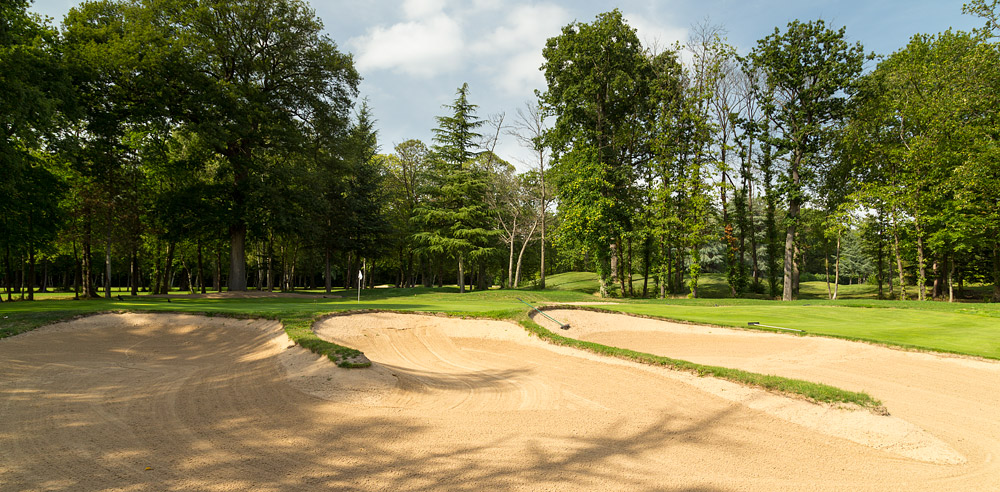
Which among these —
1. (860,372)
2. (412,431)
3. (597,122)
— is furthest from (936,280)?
(412,431)

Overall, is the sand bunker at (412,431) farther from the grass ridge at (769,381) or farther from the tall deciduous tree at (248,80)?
the tall deciduous tree at (248,80)

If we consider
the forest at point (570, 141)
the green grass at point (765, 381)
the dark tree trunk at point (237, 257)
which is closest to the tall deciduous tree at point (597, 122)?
the forest at point (570, 141)

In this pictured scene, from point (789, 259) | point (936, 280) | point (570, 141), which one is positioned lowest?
point (936, 280)

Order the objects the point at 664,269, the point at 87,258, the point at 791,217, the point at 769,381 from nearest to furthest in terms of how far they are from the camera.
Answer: the point at 769,381 < the point at 87,258 < the point at 791,217 < the point at 664,269

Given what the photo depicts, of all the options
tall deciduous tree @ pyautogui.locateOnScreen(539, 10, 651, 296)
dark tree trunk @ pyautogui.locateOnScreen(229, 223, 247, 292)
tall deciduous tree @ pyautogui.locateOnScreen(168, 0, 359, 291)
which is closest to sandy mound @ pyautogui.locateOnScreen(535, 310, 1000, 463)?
tall deciduous tree @ pyautogui.locateOnScreen(539, 10, 651, 296)

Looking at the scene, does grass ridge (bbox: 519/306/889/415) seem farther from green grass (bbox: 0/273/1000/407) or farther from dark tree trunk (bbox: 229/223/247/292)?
dark tree trunk (bbox: 229/223/247/292)

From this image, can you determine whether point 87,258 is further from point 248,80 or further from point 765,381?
point 765,381

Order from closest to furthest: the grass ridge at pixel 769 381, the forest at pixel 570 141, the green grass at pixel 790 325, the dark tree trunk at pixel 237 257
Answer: the grass ridge at pixel 769 381 → the green grass at pixel 790 325 → the forest at pixel 570 141 → the dark tree trunk at pixel 237 257

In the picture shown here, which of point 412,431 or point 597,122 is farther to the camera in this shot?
point 597,122

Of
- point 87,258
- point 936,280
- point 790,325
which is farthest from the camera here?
point 936,280

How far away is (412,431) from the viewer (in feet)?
17.9

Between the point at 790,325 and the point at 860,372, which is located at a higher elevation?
the point at 790,325

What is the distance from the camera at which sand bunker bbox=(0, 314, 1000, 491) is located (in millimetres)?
4203

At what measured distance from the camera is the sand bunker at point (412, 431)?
420cm
